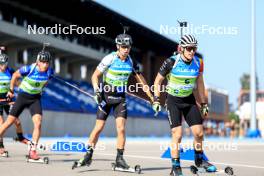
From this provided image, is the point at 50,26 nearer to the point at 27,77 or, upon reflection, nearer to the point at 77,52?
the point at 77,52

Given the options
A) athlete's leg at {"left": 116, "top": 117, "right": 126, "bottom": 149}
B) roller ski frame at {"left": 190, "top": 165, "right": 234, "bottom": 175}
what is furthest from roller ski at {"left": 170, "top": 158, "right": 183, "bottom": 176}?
athlete's leg at {"left": 116, "top": 117, "right": 126, "bottom": 149}

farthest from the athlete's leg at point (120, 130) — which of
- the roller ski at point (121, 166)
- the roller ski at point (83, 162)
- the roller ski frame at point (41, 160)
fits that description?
the roller ski frame at point (41, 160)

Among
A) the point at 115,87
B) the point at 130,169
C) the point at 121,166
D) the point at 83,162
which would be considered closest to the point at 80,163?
the point at 83,162

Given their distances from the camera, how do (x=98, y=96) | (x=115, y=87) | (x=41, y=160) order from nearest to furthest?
(x=98, y=96), (x=115, y=87), (x=41, y=160)

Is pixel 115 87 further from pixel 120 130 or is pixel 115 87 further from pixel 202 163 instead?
pixel 202 163

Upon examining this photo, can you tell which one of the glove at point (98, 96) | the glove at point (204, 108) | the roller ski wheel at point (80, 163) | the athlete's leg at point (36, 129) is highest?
the glove at point (98, 96)

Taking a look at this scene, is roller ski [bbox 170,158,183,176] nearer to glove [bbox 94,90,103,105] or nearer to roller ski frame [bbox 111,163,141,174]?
roller ski frame [bbox 111,163,141,174]

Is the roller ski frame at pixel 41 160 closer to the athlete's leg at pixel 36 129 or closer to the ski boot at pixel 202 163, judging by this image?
the athlete's leg at pixel 36 129

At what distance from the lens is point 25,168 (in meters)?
8.66

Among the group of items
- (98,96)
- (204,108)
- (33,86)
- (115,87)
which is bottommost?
(204,108)

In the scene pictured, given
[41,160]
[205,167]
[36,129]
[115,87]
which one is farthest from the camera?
[36,129]

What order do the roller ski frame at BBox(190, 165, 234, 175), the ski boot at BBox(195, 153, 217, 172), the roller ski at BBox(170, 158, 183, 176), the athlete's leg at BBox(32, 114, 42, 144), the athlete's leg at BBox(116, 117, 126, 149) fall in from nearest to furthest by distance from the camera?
the roller ski at BBox(170, 158, 183, 176) → the roller ski frame at BBox(190, 165, 234, 175) → the ski boot at BBox(195, 153, 217, 172) → the athlete's leg at BBox(116, 117, 126, 149) → the athlete's leg at BBox(32, 114, 42, 144)

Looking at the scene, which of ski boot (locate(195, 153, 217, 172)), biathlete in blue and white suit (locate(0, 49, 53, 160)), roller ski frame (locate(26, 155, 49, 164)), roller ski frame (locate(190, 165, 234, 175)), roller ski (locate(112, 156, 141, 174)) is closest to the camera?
roller ski frame (locate(190, 165, 234, 175))

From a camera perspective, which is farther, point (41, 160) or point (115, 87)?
point (41, 160)
